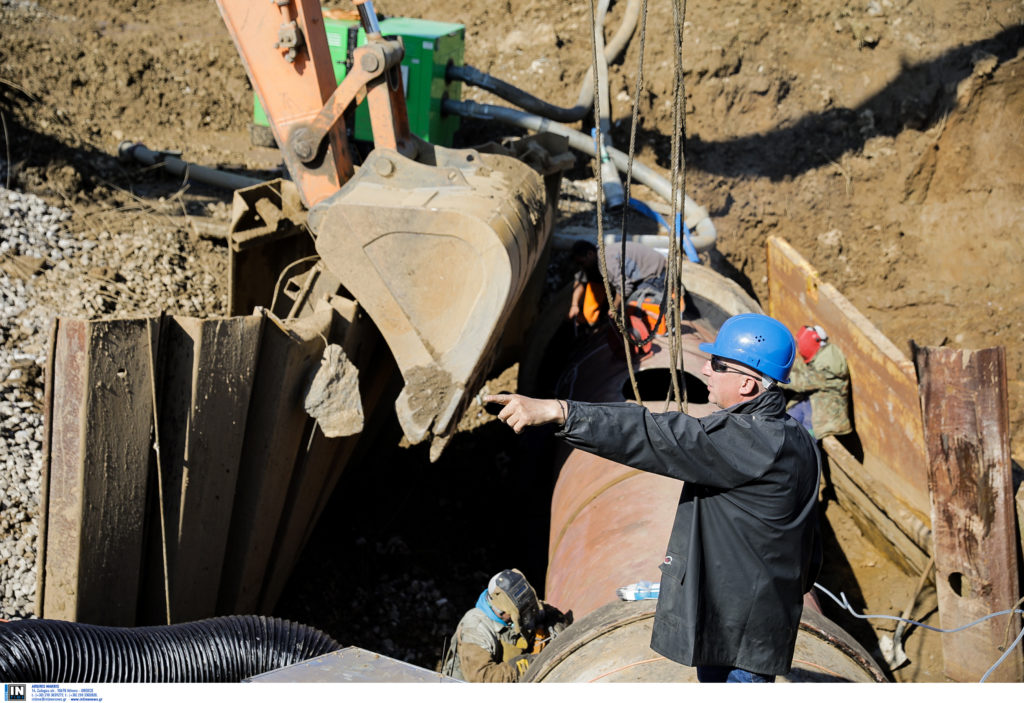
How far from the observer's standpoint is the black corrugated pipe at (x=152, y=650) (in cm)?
289

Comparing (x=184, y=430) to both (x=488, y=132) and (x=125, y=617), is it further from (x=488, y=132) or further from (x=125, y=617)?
(x=488, y=132)

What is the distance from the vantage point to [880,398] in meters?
6.44

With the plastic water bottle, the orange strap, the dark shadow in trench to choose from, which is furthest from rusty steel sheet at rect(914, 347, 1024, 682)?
the dark shadow in trench

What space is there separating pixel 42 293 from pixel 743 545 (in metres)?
5.16

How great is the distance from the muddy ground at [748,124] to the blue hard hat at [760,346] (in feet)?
14.8

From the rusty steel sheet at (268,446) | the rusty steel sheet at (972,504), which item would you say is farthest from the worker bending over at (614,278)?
the rusty steel sheet at (268,446)

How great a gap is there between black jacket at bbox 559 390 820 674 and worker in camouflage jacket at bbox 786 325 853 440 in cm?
424

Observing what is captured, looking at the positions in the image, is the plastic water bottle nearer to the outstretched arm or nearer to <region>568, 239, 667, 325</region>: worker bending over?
the outstretched arm

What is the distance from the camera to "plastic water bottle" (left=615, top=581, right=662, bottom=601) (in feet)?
12.3

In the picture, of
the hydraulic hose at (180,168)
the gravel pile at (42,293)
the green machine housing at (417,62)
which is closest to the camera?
the gravel pile at (42,293)

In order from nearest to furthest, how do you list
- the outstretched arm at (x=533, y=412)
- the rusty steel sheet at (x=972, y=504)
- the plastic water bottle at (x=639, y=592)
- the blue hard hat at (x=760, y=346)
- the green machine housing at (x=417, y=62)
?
1. the outstretched arm at (x=533, y=412)
2. the blue hard hat at (x=760, y=346)
3. the plastic water bottle at (x=639, y=592)
4. the rusty steel sheet at (x=972, y=504)
5. the green machine housing at (x=417, y=62)

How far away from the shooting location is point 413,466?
705cm

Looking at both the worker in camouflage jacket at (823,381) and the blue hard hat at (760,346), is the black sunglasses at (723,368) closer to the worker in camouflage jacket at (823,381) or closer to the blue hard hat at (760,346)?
the blue hard hat at (760,346)
